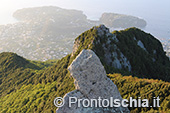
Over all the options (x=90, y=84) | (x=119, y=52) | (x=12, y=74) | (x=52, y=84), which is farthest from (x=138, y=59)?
(x=12, y=74)

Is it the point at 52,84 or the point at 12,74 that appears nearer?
the point at 52,84

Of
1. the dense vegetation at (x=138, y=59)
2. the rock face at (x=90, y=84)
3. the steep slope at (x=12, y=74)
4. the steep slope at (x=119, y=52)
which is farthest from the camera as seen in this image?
the steep slope at (x=12, y=74)

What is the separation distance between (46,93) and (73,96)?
20.9 m

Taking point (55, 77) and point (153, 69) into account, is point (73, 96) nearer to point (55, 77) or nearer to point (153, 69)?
point (55, 77)

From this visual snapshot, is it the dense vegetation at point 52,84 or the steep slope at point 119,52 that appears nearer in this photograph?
the dense vegetation at point 52,84

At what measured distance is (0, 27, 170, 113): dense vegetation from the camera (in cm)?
1823

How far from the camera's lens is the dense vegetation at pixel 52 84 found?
18.2 meters

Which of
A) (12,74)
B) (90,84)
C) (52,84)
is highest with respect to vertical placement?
(90,84)

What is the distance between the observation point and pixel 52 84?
37156mm

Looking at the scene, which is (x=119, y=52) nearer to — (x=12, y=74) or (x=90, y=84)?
(x=90, y=84)

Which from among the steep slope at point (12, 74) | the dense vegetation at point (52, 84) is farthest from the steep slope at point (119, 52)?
the steep slope at point (12, 74)

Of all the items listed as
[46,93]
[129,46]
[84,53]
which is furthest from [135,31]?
[84,53]

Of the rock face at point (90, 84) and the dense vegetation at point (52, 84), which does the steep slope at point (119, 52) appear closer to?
the dense vegetation at point (52, 84)

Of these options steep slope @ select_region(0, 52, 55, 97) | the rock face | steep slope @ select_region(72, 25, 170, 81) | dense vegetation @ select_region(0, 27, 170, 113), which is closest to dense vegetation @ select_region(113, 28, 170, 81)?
steep slope @ select_region(72, 25, 170, 81)
